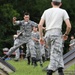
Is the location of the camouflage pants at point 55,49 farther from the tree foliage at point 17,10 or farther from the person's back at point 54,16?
the tree foliage at point 17,10

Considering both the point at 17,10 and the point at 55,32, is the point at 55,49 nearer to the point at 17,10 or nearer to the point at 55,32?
the point at 55,32

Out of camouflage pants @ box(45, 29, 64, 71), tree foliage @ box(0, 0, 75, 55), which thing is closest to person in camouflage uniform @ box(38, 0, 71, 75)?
camouflage pants @ box(45, 29, 64, 71)

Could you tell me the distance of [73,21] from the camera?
47719 millimetres

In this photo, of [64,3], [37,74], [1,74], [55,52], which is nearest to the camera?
[55,52]

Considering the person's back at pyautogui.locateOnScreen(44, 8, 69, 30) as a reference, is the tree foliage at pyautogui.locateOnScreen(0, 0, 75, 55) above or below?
below

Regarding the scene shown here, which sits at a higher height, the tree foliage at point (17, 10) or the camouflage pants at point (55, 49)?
the camouflage pants at point (55, 49)

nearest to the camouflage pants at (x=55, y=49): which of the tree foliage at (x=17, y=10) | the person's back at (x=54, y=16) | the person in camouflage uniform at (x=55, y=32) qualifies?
the person in camouflage uniform at (x=55, y=32)

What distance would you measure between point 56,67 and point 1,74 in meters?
2.35

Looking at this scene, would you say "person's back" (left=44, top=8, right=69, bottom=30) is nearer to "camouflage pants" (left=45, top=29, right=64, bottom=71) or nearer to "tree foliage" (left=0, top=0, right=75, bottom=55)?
"camouflage pants" (left=45, top=29, right=64, bottom=71)

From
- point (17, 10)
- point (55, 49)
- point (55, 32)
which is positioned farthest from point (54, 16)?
point (17, 10)

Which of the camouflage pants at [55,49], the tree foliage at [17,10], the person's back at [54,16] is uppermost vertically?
the person's back at [54,16]

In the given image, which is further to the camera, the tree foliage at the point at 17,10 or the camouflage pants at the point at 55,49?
the tree foliage at the point at 17,10

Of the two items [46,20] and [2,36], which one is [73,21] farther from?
[46,20]

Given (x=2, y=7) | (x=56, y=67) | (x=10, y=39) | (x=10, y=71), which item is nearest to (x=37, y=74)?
(x=10, y=71)
